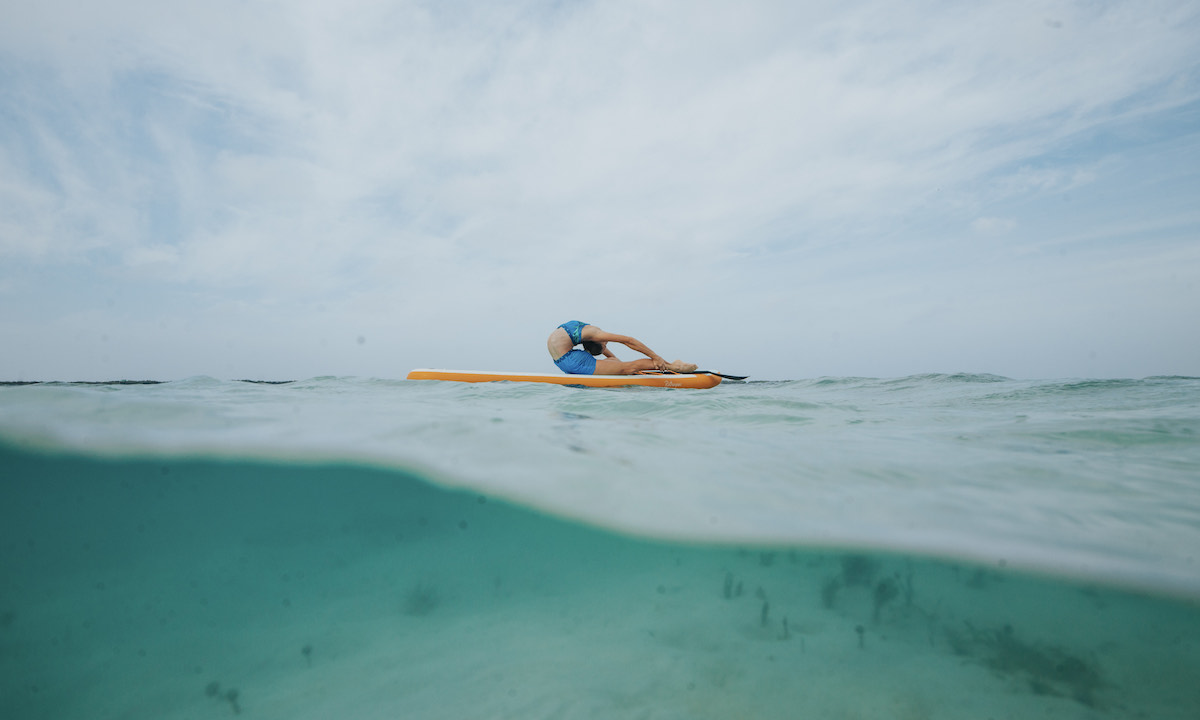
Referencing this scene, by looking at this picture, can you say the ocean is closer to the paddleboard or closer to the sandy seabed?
the sandy seabed

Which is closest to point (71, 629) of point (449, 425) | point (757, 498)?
point (449, 425)

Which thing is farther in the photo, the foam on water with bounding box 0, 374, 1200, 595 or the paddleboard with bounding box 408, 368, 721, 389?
the paddleboard with bounding box 408, 368, 721, 389

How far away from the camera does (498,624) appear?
4.30 meters

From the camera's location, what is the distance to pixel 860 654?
378 centimetres

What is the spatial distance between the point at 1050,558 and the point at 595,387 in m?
7.86

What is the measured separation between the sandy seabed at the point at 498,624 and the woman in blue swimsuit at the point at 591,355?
5.42m

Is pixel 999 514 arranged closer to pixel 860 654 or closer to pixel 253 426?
pixel 860 654

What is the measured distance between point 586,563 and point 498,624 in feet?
5.85

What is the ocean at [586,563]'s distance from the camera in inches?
139

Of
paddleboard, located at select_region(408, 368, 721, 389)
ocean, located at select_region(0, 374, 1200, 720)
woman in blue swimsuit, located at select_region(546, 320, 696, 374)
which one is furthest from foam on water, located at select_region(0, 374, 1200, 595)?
woman in blue swimsuit, located at select_region(546, 320, 696, 374)

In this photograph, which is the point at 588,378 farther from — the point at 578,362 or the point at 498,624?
the point at 498,624

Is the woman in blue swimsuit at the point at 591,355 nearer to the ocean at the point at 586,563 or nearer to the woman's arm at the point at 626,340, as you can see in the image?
the woman's arm at the point at 626,340

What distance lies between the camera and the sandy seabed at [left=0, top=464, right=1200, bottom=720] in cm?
341

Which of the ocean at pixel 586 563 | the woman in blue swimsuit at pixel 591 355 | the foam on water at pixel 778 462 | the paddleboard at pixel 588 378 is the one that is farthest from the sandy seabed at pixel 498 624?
the woman in blue swimsuit at pixel 591 355
